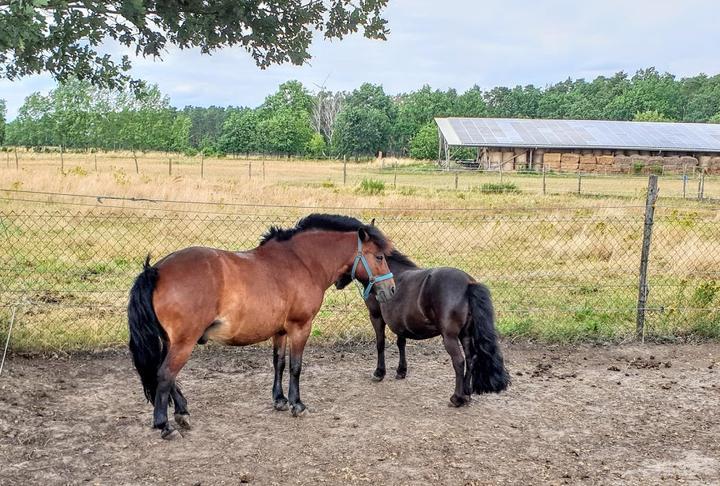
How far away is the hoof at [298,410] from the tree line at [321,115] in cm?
4366

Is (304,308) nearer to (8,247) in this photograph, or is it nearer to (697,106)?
(8,247)

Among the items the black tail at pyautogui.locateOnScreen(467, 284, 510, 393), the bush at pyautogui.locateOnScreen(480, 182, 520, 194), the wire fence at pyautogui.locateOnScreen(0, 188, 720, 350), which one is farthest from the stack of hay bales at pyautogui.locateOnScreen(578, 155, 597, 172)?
the black tail at pyautogui.locateOnScreen(467, 284, 510, 393)

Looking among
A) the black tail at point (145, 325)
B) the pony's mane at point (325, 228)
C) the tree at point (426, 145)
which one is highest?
the tree at point (426, 145)

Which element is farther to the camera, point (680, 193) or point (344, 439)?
point (680, 193)

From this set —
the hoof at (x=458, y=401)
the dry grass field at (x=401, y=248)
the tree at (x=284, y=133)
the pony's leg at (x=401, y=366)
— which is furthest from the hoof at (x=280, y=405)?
the tree at (x=284, y=133)

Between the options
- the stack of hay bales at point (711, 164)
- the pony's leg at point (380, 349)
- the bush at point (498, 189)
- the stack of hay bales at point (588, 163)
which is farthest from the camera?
the stack of hay bales at point (588, 163)

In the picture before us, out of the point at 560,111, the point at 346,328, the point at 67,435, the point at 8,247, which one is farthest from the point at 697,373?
the point at 560,111

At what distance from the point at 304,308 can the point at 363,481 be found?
4.97ft

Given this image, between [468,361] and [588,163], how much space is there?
3728 cm

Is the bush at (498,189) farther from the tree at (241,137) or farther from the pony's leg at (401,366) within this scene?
the tree at (241,137)

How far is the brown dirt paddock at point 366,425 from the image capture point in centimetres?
403

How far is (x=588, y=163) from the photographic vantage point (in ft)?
130

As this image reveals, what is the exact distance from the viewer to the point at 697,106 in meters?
81.4

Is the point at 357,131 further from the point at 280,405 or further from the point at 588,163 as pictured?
the point at 280,405
